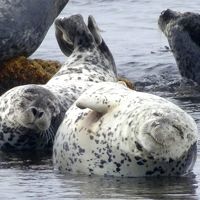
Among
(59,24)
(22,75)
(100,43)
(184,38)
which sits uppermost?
(59,24)

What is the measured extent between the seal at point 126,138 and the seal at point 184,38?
4913mm

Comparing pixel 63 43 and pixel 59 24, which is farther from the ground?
pixel 59 24

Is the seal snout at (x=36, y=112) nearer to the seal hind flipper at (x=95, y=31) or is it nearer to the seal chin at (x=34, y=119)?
the seal chin at (x=34, y=119)

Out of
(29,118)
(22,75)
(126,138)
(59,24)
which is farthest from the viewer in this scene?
(22,75)

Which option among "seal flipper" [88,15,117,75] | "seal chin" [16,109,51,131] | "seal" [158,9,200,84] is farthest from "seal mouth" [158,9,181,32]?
"seal chin" [16,109,51,131]

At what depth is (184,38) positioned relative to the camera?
13.5 meters

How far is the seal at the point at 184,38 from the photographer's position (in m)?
13.4

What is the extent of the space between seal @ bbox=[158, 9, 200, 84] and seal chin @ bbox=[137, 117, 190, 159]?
563cm

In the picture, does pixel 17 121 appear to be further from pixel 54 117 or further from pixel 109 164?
A: pixel 109 164

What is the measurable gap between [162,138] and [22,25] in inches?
182

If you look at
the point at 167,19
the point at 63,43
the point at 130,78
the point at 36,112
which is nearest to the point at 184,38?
the point at 167,19

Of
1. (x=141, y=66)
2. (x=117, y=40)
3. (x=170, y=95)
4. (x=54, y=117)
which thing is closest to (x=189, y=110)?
(x=170, y=95)

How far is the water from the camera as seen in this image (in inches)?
295

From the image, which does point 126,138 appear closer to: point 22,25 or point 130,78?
point 22,25
